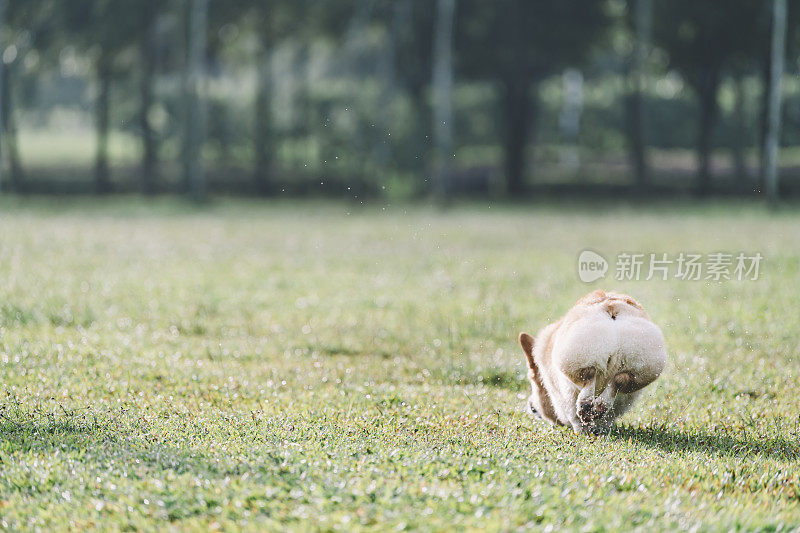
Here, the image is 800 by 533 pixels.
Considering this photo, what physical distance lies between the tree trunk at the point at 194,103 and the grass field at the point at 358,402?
17115 millimetres

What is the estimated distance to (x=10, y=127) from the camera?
39812 millimetres

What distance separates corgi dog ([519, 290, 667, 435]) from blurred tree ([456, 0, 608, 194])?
31.9 metres

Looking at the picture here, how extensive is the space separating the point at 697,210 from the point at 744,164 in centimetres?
782

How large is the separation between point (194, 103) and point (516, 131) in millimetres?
12450

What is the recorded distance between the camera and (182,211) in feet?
98.9

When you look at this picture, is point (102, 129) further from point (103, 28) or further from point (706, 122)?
point (706, 122)

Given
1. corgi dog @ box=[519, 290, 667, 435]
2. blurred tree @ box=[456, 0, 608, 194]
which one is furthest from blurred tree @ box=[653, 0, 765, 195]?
corgi dog @ box=[519, 290, 667, 435]

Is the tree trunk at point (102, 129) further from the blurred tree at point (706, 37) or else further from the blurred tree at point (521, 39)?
the blurred tree at point (706, 37)

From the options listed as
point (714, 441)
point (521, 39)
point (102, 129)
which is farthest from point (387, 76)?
point (714, 441)

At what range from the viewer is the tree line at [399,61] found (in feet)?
118

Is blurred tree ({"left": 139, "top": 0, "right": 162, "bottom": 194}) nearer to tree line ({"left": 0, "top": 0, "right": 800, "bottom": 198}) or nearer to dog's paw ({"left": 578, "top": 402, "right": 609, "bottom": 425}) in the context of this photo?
tree line ({"left": 0, "top": 0, "right": 800, "bottom": 198})

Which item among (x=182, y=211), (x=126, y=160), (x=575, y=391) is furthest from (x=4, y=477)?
(x=126, y=160)

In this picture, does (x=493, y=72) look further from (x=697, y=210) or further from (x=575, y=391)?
(x=575, y=391)

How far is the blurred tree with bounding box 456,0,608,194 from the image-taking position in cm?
3666
